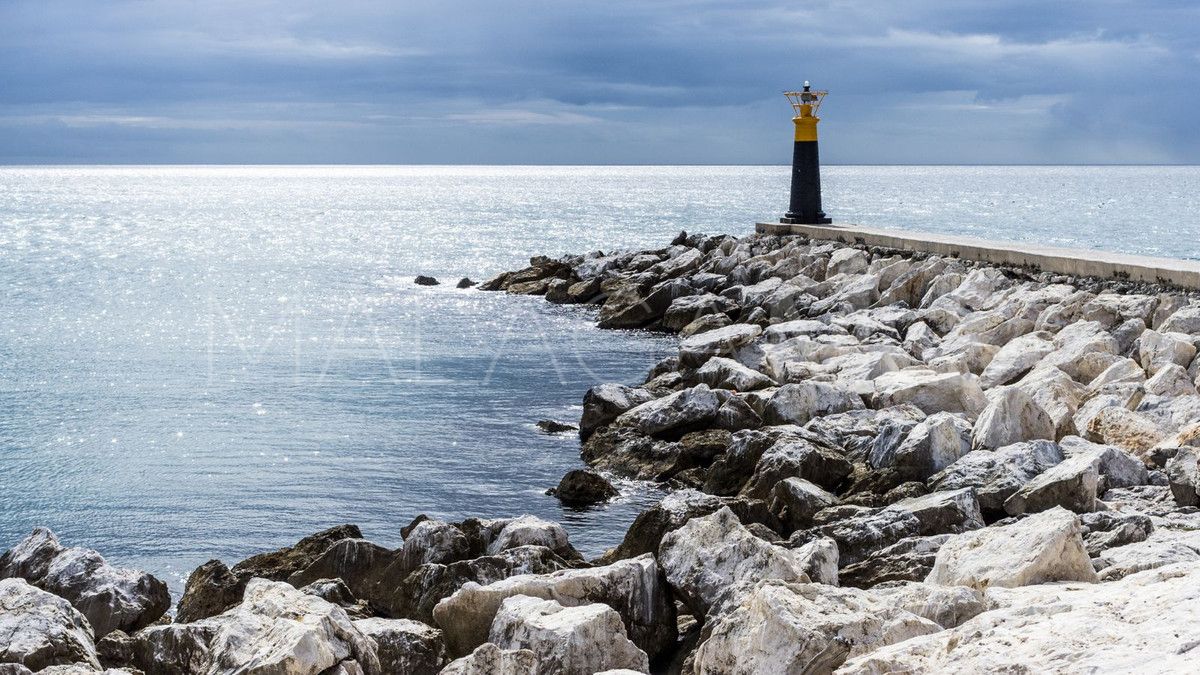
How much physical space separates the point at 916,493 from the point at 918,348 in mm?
6129

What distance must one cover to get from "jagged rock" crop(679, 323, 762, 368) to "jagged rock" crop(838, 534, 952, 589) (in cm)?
876

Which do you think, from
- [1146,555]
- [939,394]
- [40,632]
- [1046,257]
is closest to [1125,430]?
[939,394]

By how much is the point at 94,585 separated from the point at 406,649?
2494mm

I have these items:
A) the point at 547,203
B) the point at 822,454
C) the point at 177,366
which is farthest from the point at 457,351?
the point at 547,203

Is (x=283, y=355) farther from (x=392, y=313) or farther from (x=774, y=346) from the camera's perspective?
(x=774, y=346)

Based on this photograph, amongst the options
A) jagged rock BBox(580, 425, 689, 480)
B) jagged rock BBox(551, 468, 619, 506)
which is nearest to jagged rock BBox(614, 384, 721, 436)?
jagged rock BBox(580, 425, 689, 480)

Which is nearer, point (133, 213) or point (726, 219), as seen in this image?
point (726, 219)

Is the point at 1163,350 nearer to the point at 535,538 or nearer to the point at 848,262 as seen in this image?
the point at 535,538

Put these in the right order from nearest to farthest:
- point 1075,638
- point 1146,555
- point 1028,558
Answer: point 1075,638
point 1028,558
point 1146,555

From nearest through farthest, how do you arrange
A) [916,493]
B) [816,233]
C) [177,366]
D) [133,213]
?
[916,493]
[177,366]
[816,233]
[133,213]

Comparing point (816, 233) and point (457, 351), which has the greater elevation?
point (816, 233)

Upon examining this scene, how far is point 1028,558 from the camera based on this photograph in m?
5.34

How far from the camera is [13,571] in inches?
297

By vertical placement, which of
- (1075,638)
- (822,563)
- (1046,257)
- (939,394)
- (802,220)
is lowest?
(822,563)
